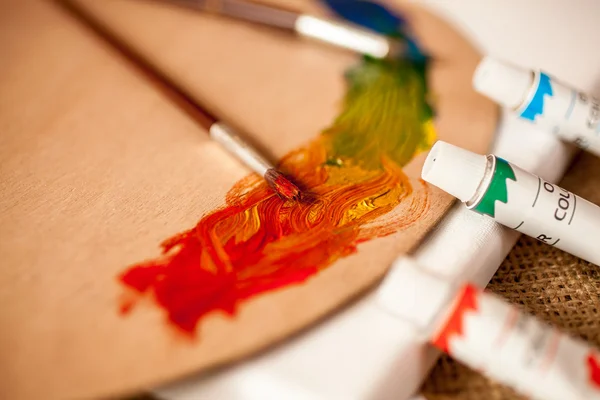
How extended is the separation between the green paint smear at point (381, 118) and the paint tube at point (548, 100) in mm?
86

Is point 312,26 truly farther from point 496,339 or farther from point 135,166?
point 496,339

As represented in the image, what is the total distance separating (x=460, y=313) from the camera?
0.39 meters

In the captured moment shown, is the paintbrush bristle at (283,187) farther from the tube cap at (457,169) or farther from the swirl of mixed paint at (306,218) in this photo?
the tube cap at (457,169)

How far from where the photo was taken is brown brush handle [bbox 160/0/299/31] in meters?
0.70

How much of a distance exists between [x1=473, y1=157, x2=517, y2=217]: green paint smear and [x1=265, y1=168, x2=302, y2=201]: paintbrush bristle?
0.54 ft

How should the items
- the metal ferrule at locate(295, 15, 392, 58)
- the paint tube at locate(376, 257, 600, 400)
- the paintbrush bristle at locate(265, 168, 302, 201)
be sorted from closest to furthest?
1. the paint tube at locate(376, 257, 600, 400)
2. the paintbrush bristle at locate(265, 168, 302, 201)
3. the metal ferrule at locate(295, 15, 392, 58)

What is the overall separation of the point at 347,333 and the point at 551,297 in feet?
0.68

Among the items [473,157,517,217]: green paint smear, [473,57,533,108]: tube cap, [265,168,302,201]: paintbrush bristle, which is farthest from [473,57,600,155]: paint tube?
[265,168,302,201]: paintbrush bristle

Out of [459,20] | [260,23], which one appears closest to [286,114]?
[260,23]

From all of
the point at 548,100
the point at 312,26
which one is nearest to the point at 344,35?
the point at 312,26

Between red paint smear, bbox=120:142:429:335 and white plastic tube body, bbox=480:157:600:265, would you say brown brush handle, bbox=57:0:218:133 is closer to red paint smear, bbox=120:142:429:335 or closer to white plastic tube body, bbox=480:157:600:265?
red paint smear, bbox=120:142:429:335

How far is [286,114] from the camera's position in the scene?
24.1 inches

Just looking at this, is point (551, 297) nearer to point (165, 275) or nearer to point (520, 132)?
point (520, 132)

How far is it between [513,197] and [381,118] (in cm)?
19
